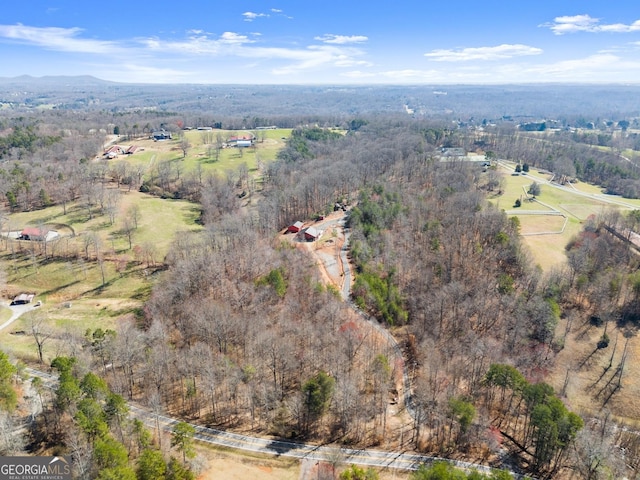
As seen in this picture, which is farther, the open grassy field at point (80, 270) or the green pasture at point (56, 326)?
the open grassy field at point (80, 270)

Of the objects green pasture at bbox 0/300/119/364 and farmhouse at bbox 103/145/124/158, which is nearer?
green pasture at bbox 0/300/119/364

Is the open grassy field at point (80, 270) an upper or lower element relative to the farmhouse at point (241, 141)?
lower

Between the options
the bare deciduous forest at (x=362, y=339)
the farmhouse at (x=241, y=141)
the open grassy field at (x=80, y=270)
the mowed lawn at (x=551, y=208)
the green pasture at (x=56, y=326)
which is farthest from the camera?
the farmhouse at (x=241, y=141)

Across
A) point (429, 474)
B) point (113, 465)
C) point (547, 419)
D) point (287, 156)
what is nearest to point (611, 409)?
point (547, 419)

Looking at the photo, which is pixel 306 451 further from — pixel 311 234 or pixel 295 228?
pixel 295 228

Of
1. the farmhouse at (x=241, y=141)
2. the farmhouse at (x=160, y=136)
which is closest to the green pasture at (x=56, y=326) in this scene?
the farmhouse at (x=241, y=141)

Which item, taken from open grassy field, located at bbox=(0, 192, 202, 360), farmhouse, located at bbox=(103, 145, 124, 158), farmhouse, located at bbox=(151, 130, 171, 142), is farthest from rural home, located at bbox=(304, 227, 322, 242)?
farmhouse, located at bbox=(151, 130, 171, 142)

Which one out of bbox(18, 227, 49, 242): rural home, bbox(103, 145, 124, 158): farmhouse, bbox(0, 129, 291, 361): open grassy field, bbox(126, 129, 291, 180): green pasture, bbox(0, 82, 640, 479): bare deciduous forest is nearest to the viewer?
bbox(0, 82, 640, 479): bare deciduous forest

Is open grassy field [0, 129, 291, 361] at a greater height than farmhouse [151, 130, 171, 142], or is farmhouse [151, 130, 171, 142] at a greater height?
farmhouse [151, 130, 171, 142]

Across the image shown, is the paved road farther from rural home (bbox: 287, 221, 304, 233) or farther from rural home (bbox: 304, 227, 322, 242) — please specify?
rural home (bbox: 287, 221, 304, 233)

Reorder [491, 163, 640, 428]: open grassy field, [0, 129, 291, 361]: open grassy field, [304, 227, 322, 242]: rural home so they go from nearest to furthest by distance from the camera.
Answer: [491, 163, 640, 428]: open grassy field
[0, 129, 291, 361]: open grassy field
[304, 227, 322, 242]: rural home

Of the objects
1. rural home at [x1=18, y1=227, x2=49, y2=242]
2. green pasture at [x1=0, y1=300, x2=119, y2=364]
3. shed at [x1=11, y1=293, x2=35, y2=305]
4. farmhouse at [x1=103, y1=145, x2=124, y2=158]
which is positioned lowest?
green pasture at [x1=0, y1=300, x2=119, y2=364]

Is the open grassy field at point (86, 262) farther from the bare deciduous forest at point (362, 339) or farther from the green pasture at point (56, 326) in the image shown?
the bare deciduous forest at point (362, 339)
